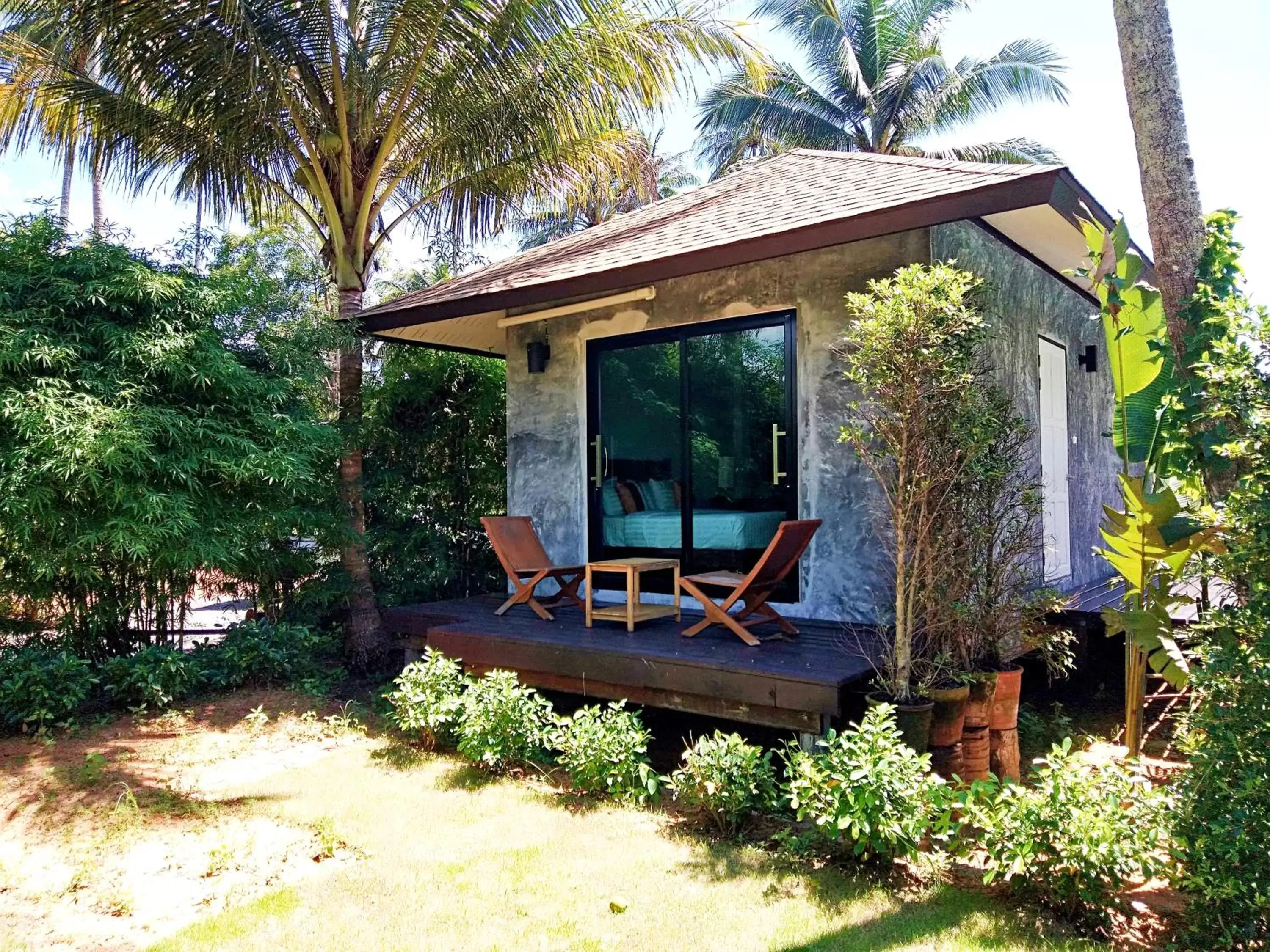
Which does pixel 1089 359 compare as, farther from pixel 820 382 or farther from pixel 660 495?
pixel 660 495

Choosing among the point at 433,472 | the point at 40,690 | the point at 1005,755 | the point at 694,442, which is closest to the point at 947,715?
the point at 1005,755

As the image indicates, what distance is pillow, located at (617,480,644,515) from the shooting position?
7236 mm

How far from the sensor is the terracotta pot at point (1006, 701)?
4.40 m

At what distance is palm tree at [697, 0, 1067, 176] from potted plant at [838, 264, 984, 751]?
53.9 ft

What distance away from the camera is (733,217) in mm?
6496

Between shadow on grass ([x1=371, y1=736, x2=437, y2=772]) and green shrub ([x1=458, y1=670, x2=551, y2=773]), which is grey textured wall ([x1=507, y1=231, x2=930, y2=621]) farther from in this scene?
shadow on grass ([x1=371, y1=736, x2=437, y2=772])

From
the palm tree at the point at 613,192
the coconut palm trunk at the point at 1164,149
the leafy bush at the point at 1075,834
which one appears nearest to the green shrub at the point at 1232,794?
the leafy bush at the point at 1075,834

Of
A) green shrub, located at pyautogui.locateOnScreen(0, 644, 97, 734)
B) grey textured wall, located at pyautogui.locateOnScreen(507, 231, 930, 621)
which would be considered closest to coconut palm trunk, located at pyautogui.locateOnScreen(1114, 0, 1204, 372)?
grey textured wall, located at pyautogui.locateOnScreen(507, 231, 930, 621)

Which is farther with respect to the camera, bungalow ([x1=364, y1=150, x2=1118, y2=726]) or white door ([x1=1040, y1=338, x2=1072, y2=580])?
white door ([x1=1040, y1=338, x2=1072, y2=580])

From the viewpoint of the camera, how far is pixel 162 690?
252 inches

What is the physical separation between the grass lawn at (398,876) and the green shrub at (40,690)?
638mm

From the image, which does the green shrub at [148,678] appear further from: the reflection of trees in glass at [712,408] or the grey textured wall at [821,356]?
the grey textured wall at [821,356]

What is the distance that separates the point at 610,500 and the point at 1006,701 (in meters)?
3.81

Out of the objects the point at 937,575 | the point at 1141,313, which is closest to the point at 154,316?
the point at 937,575
